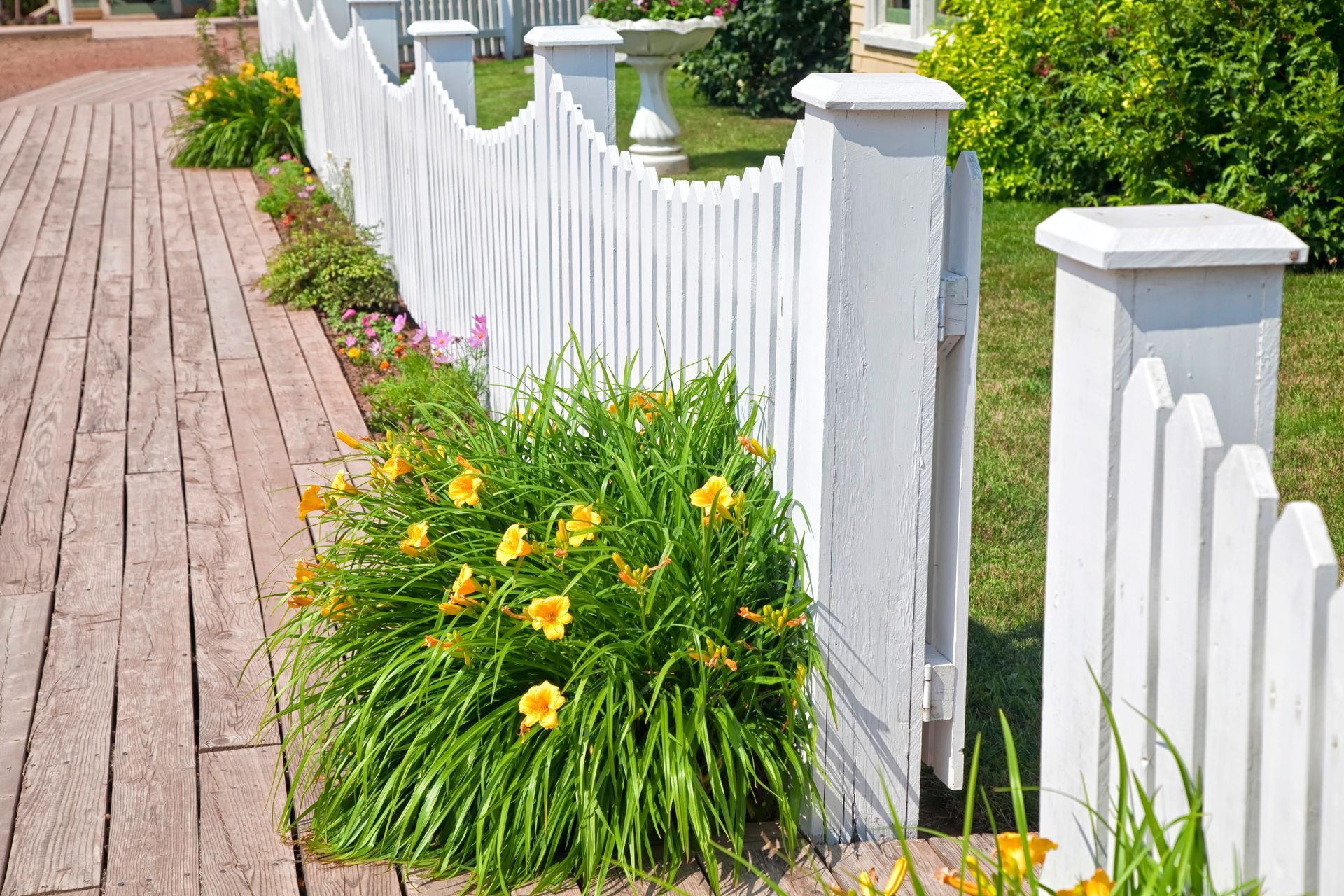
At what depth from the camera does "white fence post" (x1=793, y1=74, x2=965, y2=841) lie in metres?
2.34

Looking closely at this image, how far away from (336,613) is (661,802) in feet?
2.82

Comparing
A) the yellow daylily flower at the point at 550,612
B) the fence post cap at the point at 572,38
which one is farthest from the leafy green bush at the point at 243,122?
the yellow daylily flower at the point at 550,612

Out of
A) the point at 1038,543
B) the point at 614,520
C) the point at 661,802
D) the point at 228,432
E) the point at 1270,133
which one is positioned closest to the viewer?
the point at 661,802

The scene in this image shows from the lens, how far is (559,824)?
8.07ft

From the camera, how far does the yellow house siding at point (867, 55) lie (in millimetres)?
11680

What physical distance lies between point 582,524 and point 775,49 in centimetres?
1120

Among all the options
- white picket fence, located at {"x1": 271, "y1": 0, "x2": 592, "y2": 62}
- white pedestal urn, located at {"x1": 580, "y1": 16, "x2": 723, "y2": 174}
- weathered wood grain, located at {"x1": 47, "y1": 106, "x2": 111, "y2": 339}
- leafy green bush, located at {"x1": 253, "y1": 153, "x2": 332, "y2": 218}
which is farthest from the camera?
white picket fence, located at {"x1": 271, "y1": 0, "x2": 592, "y2": 62}

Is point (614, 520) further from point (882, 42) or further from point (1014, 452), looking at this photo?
point (882, 42)

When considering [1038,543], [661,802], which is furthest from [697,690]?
[1038,543]

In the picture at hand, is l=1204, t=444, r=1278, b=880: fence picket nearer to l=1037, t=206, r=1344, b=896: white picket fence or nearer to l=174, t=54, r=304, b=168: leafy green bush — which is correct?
l=1037, t=206, r=1344, b=896: white picket fence

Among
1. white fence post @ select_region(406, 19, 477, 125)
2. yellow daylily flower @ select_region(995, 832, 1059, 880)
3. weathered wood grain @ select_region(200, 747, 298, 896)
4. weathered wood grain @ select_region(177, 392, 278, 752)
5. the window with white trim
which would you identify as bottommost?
weathered wood grain @ select_region(200, 747, 298, 896)

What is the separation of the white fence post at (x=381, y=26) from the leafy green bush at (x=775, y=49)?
19.6 feet

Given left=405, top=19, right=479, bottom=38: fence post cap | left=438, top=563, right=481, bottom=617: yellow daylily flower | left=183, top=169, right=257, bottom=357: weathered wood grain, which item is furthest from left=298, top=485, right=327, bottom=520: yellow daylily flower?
left=183, top=169, right=257, bottom=357: weathered wood grain

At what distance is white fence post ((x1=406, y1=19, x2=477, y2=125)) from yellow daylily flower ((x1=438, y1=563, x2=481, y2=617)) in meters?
3.36
